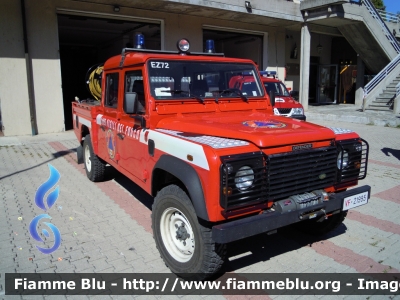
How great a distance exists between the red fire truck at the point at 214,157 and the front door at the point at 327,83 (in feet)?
62.0

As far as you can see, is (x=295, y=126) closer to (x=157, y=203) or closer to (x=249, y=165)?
(x=249, y=165)

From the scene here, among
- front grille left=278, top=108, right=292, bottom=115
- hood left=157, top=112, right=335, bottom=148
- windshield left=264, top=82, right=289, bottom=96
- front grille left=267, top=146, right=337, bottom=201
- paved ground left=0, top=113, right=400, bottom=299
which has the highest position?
windshield left=264, top=82, right=289, bottom=96

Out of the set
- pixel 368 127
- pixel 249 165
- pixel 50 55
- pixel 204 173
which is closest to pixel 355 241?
pixel 249 165

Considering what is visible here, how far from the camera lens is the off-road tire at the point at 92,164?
6.03 meters

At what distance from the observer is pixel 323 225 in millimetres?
4062

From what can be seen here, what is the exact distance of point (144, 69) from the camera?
12.9ft

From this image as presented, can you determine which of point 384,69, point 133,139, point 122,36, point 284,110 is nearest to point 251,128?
point 133,139

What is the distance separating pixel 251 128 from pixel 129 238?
2062 mm

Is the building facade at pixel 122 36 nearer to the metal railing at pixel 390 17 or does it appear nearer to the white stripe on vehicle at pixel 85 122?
the metal railing at pixel 390 17

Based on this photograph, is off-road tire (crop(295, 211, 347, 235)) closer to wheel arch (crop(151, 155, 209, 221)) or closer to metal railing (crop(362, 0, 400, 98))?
wheel arch (crop(151, 155, 209, 221))

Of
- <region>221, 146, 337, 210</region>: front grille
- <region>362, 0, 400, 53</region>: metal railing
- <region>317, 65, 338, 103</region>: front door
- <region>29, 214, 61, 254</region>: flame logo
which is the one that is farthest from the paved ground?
<region>317, 65, 338, 103</region>: front door

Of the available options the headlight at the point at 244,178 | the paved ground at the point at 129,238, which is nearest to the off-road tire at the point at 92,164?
the paved ground at the point at 129,238

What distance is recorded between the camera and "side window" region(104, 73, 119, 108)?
480cm

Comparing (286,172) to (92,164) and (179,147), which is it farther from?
(92,164)
